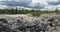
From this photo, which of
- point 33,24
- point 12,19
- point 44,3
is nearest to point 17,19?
point 12,19

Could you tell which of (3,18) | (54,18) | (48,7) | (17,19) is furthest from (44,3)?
(3,18)

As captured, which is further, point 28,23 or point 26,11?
point 26,11

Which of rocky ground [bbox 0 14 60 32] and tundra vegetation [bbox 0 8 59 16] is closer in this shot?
rocky ground [bbox 0 14 60 32]

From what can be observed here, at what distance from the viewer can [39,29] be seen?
5270mm

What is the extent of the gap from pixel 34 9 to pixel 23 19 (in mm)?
499

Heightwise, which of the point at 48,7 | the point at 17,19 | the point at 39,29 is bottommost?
the point at 39,29

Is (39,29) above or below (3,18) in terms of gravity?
below

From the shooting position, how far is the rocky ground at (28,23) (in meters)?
5.17

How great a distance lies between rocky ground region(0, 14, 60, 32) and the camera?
517cm

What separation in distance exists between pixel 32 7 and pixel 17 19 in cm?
64

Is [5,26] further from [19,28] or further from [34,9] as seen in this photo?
[34,9]

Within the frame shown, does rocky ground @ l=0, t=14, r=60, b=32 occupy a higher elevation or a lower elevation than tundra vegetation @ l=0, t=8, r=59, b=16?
lower

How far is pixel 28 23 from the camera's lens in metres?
5.22

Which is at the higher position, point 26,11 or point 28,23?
point 26,11
